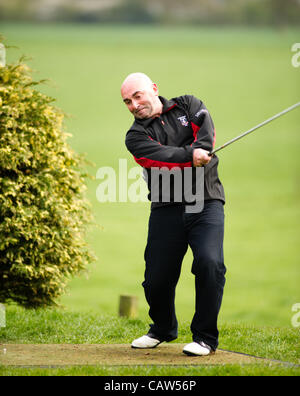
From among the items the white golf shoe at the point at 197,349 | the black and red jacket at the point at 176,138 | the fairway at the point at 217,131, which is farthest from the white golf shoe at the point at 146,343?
the fairway at the point at 217,131

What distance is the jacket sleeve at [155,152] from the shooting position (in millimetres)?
4824

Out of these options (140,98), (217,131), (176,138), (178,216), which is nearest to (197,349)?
(178,216)

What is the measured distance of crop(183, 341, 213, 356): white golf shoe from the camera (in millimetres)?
4867

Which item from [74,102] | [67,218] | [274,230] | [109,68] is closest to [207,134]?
[67,218]

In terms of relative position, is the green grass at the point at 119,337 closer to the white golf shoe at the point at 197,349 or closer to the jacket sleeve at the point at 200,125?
the white golf shoe at the point at 197,349

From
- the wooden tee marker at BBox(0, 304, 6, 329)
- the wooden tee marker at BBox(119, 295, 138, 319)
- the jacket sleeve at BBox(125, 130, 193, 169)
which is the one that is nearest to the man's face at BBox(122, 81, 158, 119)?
the jacket sleeve at BBox(125, 130, 193, 169)

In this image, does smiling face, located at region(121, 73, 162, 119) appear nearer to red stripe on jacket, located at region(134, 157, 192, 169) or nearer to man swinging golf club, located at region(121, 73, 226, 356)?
man swinging golf club, located at region(121, 73, 226, 356)

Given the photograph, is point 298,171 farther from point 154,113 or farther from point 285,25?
point 154,113

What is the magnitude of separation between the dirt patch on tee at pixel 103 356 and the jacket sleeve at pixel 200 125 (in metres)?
1.67

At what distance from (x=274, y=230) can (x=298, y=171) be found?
5.48 meters

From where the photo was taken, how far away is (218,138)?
30312 millimetres

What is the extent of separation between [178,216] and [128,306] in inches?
112

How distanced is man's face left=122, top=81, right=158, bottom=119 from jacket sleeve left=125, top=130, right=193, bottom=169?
181mm

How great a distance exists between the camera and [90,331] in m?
6.38
